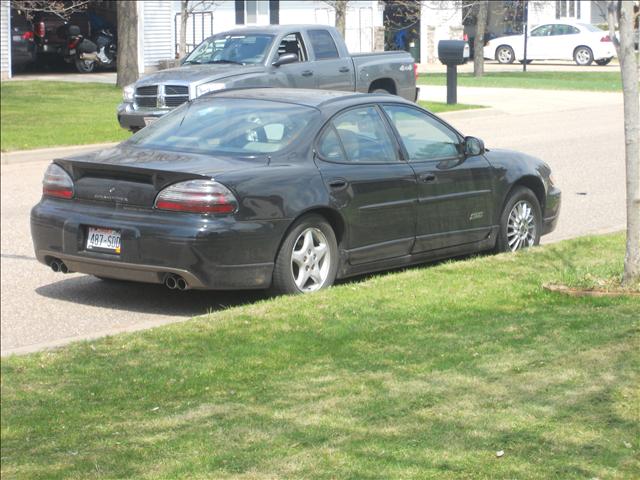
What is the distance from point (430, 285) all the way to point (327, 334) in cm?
150

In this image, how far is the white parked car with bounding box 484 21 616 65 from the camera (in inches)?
1832

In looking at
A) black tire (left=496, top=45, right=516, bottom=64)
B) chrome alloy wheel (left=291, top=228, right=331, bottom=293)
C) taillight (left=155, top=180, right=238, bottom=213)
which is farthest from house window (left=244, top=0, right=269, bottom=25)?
taillight (left=155, top=180, right=238, bottom=213)

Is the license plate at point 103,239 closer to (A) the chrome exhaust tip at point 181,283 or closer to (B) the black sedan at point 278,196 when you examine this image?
(B) the black sedan at point 278,196

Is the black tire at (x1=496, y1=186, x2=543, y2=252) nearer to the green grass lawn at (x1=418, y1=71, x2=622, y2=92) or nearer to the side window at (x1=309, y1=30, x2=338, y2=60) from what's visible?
the side window at (x1=309, y1=30, x2=338, y2=60)

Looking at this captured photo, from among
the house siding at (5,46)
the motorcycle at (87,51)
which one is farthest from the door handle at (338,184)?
the motorcycle at (87,51)

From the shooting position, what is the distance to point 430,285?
878 cm

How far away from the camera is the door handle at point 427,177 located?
9758 mm

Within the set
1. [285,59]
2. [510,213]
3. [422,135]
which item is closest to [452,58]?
[285,59]

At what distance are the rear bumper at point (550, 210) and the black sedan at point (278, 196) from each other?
0.36 meters

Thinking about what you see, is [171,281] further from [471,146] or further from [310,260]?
[471,146]

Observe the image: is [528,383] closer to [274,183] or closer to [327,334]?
[327,334]

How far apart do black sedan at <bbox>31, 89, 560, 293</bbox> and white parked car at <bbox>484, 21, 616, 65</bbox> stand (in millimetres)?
37382

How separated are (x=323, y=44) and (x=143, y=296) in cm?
1179

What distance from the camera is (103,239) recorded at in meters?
8.80
